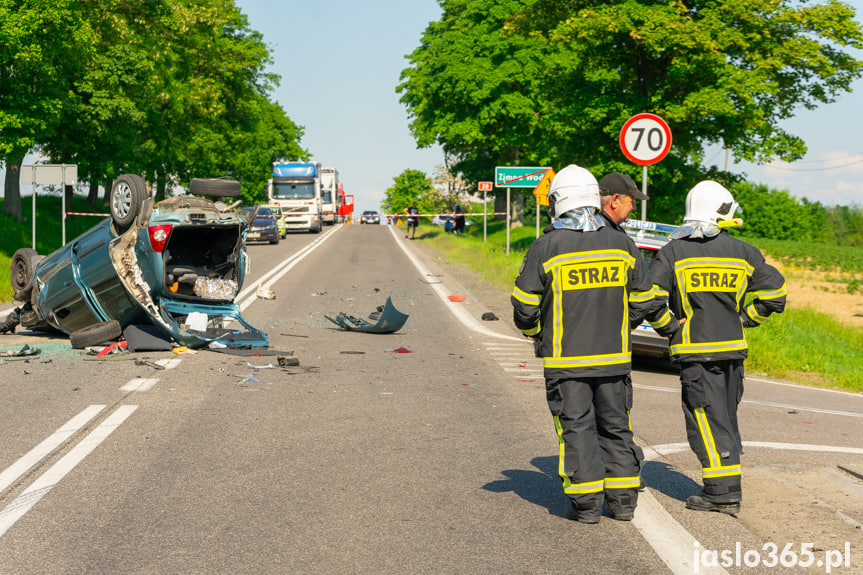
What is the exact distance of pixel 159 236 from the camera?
10586mm

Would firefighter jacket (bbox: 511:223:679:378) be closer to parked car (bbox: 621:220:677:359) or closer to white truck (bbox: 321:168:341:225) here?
parked car (bbox: 621:220:677:359)

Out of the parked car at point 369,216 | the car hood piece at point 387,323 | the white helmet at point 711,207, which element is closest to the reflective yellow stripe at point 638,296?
the white helmet at point 711,207

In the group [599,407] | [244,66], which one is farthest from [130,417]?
[244,66]

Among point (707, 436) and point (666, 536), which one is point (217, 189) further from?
point (666, 536)

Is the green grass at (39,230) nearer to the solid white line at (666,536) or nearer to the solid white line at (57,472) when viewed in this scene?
the solid white line at (57,472)

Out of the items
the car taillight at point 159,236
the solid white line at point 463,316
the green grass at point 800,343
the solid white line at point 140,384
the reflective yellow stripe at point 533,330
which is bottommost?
the green grass at point 800,343

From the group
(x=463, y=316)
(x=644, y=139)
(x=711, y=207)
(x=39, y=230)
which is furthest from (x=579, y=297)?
(x=39, y=230)

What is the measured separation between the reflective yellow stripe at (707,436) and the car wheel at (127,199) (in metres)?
7.71

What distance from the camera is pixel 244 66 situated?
54406 millimetres

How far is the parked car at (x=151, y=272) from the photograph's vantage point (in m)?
10.8

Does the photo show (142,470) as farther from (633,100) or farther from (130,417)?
(633,100)

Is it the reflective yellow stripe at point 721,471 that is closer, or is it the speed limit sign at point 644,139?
the reflective yellow stripe at point 721,471

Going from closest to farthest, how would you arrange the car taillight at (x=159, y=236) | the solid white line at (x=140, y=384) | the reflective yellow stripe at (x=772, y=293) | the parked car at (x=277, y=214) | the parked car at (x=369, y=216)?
the reflective yellow stripe at (x=772, y=293) → the solid white line at (x=140, y=384) → the car taillight at (x=159, y=236) → the parked car at (x=277, y=214) → the parked car at (x=369, y=216)

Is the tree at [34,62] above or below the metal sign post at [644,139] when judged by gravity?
above
